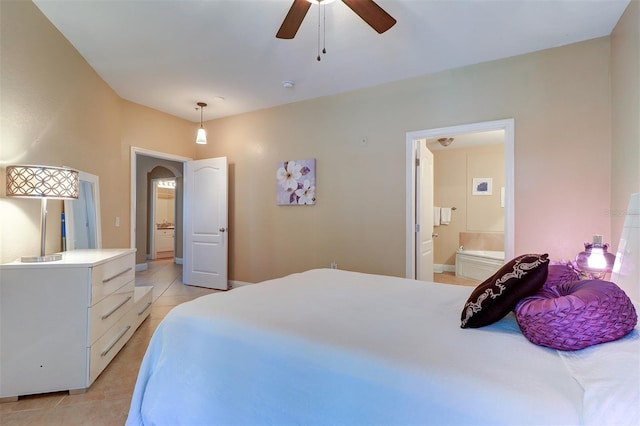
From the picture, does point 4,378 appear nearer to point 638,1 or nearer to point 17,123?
point 17,123

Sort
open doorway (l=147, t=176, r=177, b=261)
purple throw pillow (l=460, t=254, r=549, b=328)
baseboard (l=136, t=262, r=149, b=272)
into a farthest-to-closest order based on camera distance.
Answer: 1. open doorway (l=147, t=176, r=177, b=261)
2. baseboard (l=136, t=262, r=149, b=272)
3. purple throw pillow (l=460, t=254, r=549, b=328)

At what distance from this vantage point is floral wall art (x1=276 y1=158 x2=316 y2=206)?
397 centimetres

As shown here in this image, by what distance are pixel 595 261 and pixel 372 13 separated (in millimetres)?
2249

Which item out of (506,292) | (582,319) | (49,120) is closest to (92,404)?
(49,120)

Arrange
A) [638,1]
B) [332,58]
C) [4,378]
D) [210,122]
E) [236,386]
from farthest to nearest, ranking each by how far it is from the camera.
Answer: [210,122] → [332,58] → [638,1] → [4,378] → [236,386]

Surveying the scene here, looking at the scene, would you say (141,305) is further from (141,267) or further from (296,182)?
(141,267)

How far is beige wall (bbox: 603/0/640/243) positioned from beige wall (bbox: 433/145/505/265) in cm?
347

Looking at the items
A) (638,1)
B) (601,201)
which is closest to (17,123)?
(638,1)

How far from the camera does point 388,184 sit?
348cm

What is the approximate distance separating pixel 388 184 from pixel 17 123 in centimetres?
315

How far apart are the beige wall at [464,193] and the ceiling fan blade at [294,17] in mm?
4818

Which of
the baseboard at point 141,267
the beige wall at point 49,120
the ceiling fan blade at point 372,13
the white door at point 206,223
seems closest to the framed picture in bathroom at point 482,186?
the white door at point 206,223

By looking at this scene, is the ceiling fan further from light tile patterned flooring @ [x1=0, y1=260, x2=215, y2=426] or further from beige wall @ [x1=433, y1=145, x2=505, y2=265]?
beige wall @ [x1=433, y1=145, x2=505, y2=265]

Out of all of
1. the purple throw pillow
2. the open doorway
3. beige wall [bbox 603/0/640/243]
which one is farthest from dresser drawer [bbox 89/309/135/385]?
the open doorway
